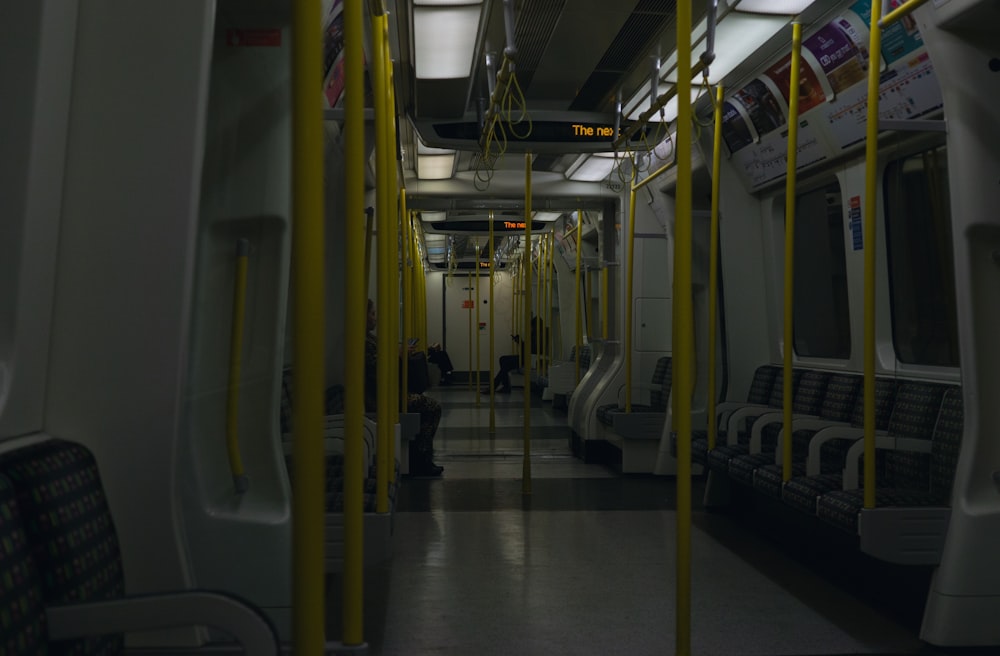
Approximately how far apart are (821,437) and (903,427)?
0.39 meters

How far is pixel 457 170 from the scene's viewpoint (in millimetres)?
9148

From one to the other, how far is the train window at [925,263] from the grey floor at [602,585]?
1.20 m

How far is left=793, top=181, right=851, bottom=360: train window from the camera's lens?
19.8 ft

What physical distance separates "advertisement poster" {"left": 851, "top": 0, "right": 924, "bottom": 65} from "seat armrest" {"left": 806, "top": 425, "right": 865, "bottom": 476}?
1.85 metres

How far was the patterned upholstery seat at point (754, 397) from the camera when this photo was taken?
6062 millimetres

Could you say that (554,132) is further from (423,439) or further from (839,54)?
(423,439)

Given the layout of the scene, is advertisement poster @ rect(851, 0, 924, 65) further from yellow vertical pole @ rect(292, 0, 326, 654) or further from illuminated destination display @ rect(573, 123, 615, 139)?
yellow vertical pole @ rect(292, 0, 326, 654)

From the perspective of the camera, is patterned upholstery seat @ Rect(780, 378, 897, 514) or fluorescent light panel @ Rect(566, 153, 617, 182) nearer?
patterned upholstery seat @ Rect(780, 378, 897, 514)

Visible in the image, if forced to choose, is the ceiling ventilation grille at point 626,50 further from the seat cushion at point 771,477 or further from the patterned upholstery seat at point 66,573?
the patterned upholstery seat at point 66,573

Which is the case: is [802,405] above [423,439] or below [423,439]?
above

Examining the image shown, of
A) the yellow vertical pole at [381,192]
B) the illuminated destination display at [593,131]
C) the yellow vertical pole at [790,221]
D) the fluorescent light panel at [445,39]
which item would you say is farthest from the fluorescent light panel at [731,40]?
the yellow vertical pole at [381,192]

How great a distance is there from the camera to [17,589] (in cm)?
158

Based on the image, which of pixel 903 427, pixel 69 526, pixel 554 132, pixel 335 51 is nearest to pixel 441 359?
pixel 554 132

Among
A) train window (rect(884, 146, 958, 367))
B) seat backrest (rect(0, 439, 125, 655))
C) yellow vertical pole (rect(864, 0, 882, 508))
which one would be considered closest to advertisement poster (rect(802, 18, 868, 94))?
train window (rect(884, 146, 958, 367))
